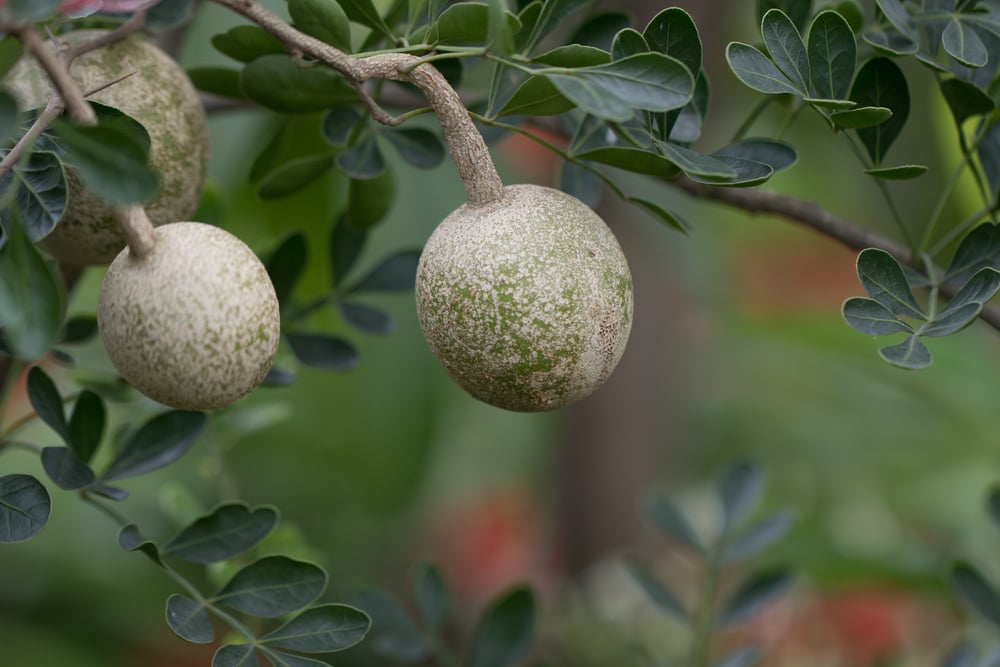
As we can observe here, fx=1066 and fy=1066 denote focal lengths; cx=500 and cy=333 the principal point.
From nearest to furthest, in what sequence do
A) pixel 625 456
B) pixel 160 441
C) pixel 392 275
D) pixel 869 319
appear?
1. pixel 869 319
2. pixel 160 441
3. pixel 392 275
4. pixel 625 456

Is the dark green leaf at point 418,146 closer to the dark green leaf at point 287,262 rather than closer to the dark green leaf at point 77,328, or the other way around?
the dark green leaf at point 287,262

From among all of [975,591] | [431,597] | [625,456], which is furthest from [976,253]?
[625,456]

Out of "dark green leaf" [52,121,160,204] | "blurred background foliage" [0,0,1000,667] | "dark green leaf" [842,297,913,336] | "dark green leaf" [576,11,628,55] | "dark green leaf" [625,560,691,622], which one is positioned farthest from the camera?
"blurred background foliage" [0,0,1000,667]

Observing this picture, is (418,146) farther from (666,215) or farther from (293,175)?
(666,215)

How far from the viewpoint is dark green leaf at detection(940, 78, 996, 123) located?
1.57 ft

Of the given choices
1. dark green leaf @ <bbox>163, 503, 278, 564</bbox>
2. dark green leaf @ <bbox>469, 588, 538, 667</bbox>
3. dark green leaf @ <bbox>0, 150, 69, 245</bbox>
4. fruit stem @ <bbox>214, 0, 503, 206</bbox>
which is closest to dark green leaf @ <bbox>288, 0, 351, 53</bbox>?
fruit stem @ <bbox>214, 0, 503, 206</bbox>

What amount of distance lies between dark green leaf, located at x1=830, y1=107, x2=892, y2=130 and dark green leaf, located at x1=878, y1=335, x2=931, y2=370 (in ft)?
0.28

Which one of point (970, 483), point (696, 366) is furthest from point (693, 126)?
point (696, 366)

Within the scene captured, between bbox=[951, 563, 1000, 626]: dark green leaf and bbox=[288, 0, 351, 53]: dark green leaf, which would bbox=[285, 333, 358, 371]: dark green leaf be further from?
→ bbox=[951, 563, 1000, 626]: dark green leaf

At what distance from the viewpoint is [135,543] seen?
17.6 inches

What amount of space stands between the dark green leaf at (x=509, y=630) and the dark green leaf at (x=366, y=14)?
35 cm

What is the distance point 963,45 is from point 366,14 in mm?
250

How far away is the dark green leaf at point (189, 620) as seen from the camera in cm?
42

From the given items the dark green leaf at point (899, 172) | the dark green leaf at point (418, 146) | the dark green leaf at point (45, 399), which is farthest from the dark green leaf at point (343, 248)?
the dark green leaf at point (899, 172)
